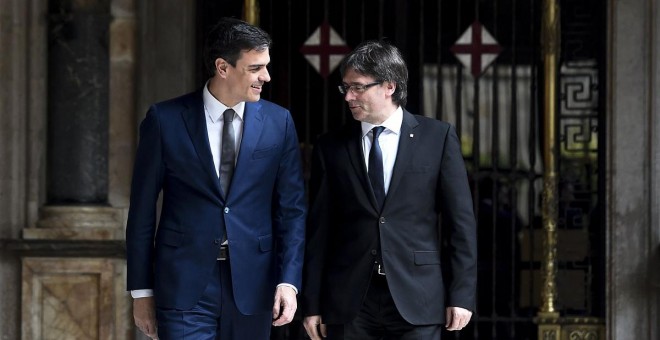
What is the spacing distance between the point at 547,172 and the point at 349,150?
338 cm

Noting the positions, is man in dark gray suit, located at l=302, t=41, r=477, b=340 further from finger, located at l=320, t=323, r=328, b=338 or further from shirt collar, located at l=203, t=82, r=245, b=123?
shirt collar, located at l=203, t=82, r=245, b=123

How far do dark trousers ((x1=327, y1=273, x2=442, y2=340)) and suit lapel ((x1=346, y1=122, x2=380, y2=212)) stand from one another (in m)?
0.32

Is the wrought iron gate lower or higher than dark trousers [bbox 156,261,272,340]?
higher

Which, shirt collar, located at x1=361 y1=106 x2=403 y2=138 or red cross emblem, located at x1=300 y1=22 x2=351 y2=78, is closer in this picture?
shirt collar, located at x1=361 y1=106 x2=403 y2=138

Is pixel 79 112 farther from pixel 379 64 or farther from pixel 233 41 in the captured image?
pixel 379 64

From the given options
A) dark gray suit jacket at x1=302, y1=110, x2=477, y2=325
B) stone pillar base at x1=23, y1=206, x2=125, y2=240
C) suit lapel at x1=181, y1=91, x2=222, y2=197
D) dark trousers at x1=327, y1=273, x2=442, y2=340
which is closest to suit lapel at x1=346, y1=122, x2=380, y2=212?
dark gray suit jacket at x1=302, y1=110, x2=477, y2=325

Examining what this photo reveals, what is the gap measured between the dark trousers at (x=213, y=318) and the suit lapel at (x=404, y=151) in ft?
2.31

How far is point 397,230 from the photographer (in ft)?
18.4

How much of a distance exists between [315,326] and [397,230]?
507 mm

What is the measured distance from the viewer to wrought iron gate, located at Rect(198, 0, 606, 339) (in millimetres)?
8883

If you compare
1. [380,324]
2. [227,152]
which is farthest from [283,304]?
[227,152]

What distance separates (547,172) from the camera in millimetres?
8828

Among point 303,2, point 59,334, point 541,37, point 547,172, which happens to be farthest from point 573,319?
point 59,334

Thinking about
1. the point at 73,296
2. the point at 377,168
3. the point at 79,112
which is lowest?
the point at 73,296
